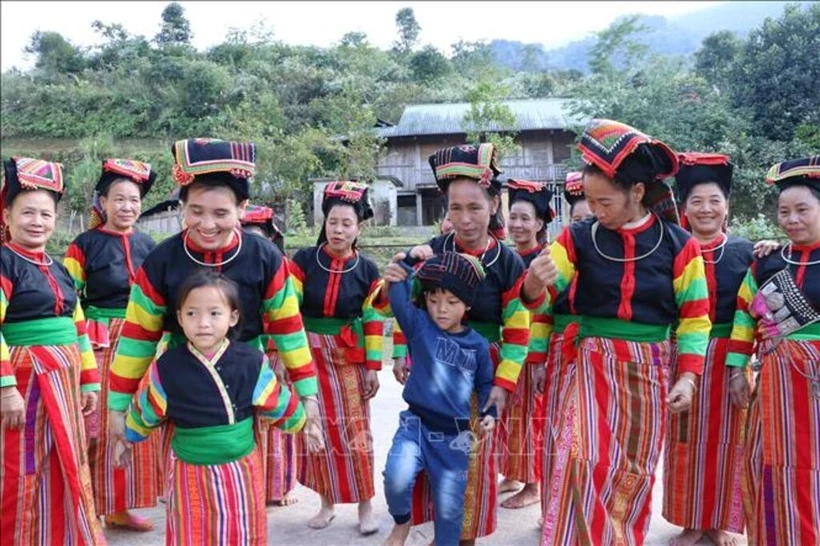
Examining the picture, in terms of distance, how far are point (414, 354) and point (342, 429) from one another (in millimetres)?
1083

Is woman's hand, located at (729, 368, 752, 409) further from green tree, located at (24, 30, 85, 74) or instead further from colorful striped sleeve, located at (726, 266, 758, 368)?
green tree, located at (24, 30, 85, 74)

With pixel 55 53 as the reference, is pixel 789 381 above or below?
below

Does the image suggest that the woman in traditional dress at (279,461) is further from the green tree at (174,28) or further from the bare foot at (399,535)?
the green tree at (174,28)

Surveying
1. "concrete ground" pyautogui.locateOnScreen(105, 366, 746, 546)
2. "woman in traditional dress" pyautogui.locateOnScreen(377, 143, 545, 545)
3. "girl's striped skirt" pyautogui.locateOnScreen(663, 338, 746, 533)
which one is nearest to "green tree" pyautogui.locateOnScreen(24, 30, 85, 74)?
"concrete ground" pyautogui.locateOnScreen(105, 366, 746, 546)

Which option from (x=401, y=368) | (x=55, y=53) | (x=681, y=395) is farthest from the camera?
(x=55, y=53)

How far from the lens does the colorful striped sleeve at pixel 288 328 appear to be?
9.84ft

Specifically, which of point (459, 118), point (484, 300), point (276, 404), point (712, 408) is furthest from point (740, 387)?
point (459, 118)

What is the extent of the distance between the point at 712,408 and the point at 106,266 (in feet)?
11.4

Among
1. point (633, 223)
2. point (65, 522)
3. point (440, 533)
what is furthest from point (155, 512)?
point (633, 223)

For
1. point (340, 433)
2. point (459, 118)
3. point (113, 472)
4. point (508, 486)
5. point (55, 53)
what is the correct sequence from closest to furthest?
point (113, 472) < point (340, 433) < point (508, 486) < point (459, 118) < point (55, 53)

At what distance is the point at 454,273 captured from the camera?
325 centimetres

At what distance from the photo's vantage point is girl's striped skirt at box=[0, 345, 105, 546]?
3.09 metres

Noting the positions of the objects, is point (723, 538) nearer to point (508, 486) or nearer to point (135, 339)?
point (508, 486)

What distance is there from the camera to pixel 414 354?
3410mm
